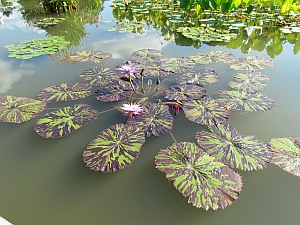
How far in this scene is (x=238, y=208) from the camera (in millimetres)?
1248

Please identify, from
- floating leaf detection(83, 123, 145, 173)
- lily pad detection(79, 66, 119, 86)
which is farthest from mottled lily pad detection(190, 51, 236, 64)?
floating leaf detection(83, 123, 145, 173)

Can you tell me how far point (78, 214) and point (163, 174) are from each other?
56cm

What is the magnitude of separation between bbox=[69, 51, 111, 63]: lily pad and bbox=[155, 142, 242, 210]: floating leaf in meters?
1.93

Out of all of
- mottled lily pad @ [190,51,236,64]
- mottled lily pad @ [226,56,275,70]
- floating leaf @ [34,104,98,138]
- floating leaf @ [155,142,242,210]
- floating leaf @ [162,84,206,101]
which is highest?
mottled lily pad @ [190,51,236,64]

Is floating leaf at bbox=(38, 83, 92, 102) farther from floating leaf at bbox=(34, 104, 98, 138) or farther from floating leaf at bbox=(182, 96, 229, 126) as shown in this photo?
floating leaf at bbox=(182, 96, 229, 126)

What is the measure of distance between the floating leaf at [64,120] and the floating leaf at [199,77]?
1026 mm

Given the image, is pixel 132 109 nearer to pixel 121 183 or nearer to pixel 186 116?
pixel 186 116

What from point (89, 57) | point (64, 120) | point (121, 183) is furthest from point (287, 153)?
point (89, 57)

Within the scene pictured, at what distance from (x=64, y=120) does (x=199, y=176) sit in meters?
1.19

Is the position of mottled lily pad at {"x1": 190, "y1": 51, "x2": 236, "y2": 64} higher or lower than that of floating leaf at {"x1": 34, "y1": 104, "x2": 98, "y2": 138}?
higher

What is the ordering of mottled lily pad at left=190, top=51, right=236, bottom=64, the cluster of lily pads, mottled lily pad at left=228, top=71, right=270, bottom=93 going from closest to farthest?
the cluster of lily pads
mottled lily pad at left=228, top=71, right=270, bottom=93
mottled lily pad at left=190, top=51, right=236, bottom=64

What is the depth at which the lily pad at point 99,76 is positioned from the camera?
245cm

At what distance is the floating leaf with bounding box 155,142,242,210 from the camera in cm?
122

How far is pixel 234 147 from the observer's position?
1.56 meters
